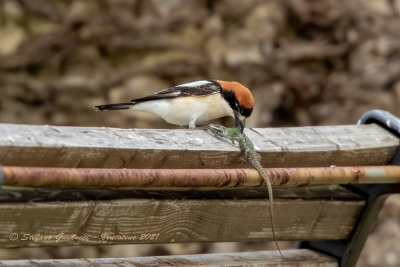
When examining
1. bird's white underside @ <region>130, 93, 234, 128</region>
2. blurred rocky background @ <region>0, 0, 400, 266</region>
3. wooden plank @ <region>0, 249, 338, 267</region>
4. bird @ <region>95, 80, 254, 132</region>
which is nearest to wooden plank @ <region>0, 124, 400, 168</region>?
wooden plank @ <region>0, 249, 338, 267</region>

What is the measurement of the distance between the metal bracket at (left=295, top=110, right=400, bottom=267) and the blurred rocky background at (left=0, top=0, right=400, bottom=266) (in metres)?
3.27

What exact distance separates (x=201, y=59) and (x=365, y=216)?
3595 mm

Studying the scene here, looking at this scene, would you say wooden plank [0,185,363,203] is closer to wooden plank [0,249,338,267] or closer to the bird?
wooden plank [0,249,338,267]

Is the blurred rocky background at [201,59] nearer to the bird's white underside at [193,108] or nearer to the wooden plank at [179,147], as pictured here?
the bird's white underside at [193,108]

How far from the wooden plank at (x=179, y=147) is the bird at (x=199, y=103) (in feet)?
4.04

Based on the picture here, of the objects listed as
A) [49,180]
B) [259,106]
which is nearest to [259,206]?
[49,180]

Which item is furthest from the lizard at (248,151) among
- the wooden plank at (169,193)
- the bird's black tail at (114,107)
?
the bird's black tail at (114,107)

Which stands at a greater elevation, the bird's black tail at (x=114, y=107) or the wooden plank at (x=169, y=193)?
the wooden plank at (x=169, y=193)

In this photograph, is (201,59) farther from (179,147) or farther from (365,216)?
(179,147)

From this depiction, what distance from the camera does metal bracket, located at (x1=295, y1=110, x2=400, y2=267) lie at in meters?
2.44

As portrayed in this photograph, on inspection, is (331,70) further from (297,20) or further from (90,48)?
(90,48)

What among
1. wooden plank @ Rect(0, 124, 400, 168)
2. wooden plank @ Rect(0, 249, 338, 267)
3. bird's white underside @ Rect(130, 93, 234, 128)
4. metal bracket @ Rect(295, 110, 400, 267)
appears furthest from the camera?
bird's white underside @ Rect(130, 93, 234, 128)

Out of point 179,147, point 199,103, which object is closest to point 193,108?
point 199,103

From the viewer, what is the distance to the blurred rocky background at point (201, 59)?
5.51 m
